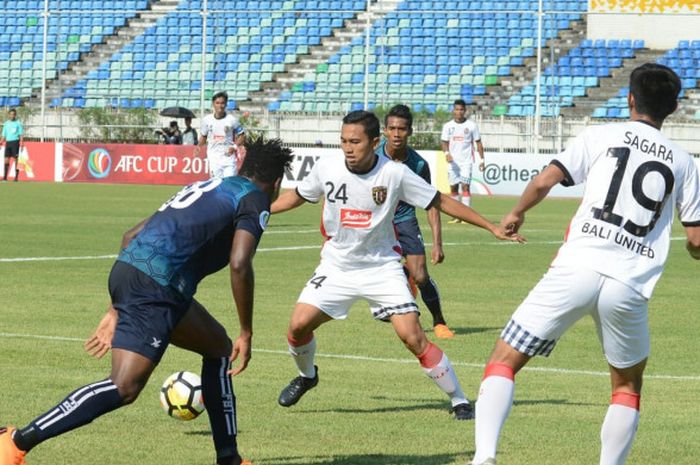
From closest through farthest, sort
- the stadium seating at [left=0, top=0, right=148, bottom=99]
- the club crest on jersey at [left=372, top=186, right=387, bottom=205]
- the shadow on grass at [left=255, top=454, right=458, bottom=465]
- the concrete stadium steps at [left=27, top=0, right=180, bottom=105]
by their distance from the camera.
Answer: the shadow on grass at [left=255, top=454, right=458, bottom=465], the club crest on jersey at [left=372, top=186, right=387, bottom=205], the stadium seating at [left=0, top=0, right=148, bottom=99], the concrete stadium steps at [left=27, top=0, right=180, bottom=105]

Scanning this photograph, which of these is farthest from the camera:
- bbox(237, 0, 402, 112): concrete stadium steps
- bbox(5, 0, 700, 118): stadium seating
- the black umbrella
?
bbox(237, 0, 402, 112): concrete stadium steps

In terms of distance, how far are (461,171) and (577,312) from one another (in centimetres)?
2279

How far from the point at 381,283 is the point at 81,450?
2339mm

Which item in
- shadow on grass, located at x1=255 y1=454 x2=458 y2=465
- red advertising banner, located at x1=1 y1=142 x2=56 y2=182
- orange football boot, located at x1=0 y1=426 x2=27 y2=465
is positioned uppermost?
orange football boot, located at x1=0 y1=426 x2=27 y2=465

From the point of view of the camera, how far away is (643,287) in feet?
21.4

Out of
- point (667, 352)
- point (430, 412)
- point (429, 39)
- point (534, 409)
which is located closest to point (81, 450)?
point (430, 412)

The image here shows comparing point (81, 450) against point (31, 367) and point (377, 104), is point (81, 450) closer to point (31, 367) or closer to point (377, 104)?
point (31, 367)

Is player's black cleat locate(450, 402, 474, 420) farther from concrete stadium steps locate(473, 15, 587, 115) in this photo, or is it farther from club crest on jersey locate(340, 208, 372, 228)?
concrete stadium steps locate(473, 15, 587, 115)

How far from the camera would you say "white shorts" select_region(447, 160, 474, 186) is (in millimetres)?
29047

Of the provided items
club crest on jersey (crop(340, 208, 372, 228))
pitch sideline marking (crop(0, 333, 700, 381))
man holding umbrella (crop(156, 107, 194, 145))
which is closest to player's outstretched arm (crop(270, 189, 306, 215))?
club crest on jersey (crop(340, 208, 372, 228))

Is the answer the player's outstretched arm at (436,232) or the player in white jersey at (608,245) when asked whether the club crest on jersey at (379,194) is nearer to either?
the player's outstretched arm at (436,232)

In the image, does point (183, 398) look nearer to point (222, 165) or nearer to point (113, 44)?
point (222, 165)

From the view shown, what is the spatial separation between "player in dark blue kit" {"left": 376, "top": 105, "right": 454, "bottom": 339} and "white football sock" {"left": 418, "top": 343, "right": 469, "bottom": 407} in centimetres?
227

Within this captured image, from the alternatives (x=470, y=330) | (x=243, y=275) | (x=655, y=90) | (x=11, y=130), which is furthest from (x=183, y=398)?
(x=11, y=130)
